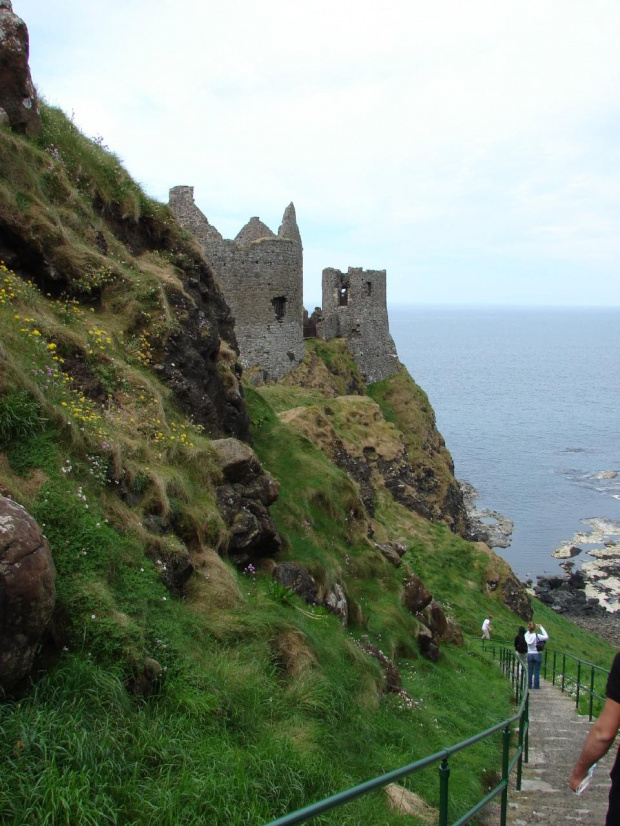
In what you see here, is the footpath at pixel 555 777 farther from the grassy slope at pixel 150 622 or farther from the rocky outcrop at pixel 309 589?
the rocky outcrop at pixel 309 589

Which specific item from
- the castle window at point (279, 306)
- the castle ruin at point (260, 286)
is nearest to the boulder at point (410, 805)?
the castle ruin at point (260, 286)

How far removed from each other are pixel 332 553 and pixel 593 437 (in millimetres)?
92739

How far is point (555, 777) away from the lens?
10.7m

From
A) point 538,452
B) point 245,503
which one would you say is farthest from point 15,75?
point 538,452

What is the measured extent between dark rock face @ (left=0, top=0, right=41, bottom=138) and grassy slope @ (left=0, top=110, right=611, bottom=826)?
2.07 feet

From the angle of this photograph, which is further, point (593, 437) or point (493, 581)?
point (593, 437)

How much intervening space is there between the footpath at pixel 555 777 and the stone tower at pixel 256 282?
21334mm

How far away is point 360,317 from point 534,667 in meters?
27.9

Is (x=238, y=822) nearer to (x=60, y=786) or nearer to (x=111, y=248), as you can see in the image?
(x=60, y=786)

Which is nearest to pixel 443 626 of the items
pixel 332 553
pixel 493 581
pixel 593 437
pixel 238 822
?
pixel 332 553

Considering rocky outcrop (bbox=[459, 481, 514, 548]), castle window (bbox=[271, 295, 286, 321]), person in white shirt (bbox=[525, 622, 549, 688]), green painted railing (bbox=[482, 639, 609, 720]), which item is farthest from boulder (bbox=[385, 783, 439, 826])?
rocky outcrop (bbox=[459, 481, 514, 548])

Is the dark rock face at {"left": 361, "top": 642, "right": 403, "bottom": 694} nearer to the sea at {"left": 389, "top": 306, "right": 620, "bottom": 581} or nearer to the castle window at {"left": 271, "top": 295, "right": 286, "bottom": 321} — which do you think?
the castle window at {"left": 271, "top": 295, "right": 286, "bottom": 321}

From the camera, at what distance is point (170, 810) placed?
5617 mm

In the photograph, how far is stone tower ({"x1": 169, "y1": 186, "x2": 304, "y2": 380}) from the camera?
3347 centimetres
